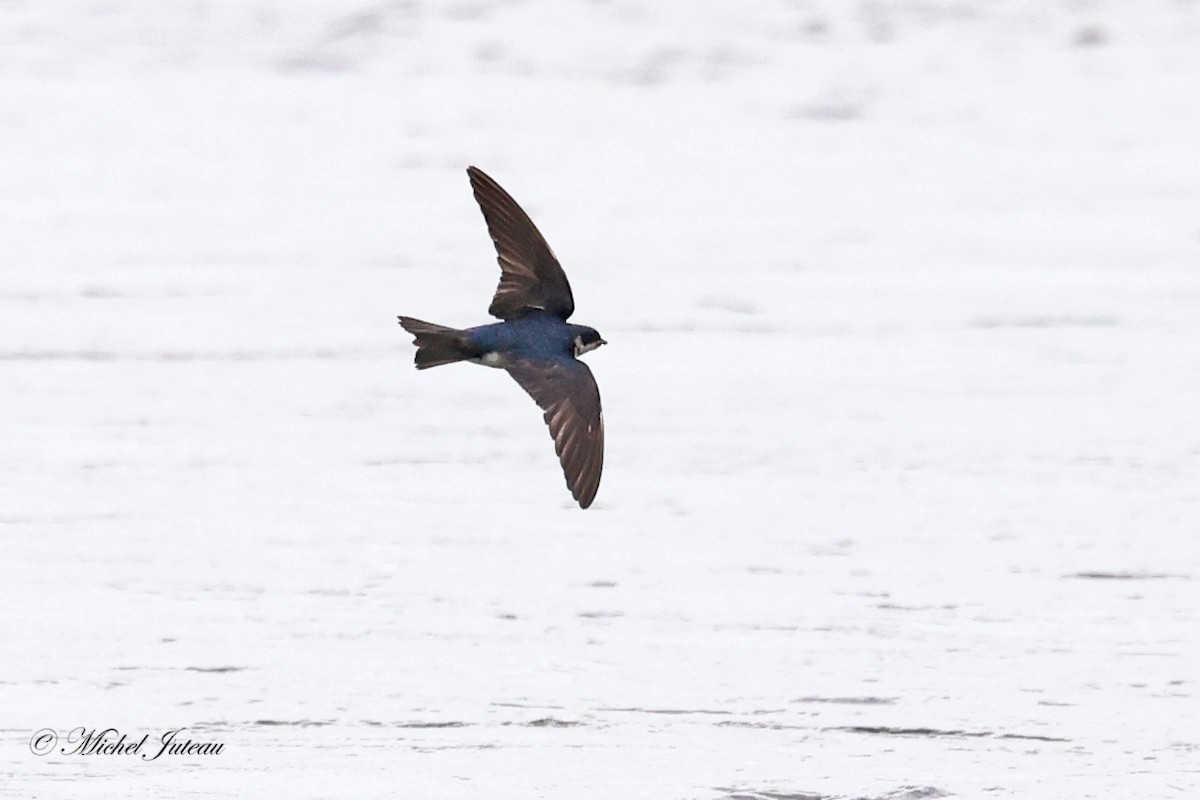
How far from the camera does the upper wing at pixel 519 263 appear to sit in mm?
4609

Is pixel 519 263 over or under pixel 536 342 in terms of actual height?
over

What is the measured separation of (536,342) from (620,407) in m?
1.38

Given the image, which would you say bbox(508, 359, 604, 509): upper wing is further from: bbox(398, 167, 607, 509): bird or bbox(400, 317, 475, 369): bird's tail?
bbox(400, 317, 475, 369): bird's tail

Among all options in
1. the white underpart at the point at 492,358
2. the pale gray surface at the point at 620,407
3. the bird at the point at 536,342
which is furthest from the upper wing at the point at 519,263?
the pale gray surface at the point at 620,407

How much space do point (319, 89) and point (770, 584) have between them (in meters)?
5.39

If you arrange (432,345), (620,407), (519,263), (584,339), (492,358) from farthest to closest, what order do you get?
1. (620,407)
2. (519,263)
3. (584,339)
4. (492,358)
5. (432,345)

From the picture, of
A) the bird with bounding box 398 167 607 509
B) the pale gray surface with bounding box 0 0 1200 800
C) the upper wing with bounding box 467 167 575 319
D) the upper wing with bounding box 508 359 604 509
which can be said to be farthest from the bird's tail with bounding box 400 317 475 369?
the pale gray surface with bounding box 0 0 1200 800

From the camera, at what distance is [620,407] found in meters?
5.86

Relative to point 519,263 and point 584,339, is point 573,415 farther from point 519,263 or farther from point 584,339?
point 519,263

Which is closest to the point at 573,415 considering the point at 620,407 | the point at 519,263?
the point at 519,263

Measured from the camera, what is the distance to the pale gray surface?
152 inches

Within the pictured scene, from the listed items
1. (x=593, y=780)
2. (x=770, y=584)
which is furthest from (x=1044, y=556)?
(x=593, y=780)

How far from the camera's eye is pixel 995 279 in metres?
7.14

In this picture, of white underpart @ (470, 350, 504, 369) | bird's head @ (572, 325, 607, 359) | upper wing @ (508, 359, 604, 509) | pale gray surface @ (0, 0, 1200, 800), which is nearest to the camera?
pale gray surface @ (0, 0, 1200, 800)
